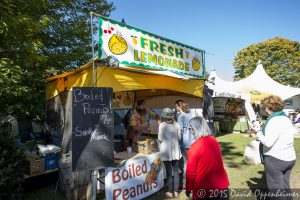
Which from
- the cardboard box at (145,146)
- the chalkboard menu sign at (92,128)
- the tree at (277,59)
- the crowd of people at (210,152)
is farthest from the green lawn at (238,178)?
the tree at (277,59)

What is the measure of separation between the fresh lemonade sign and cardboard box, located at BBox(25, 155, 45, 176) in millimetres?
2490

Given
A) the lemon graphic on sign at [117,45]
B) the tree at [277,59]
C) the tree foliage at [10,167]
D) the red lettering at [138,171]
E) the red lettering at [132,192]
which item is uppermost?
the tree at [277,59]

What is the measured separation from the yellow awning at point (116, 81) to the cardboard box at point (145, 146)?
1.12 metres

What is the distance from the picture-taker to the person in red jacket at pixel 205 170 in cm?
258

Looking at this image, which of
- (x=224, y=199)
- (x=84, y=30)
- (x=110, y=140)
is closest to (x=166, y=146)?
(x=110, y=140)

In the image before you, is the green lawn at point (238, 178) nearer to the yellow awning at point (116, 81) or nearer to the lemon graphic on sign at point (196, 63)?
the yellow awning at point (116, 81)

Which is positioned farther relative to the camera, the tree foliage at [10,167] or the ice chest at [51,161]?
the ice chest at [51,161]

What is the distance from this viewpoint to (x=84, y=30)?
8.92 metres

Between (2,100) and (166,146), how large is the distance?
A: 14.4 feet

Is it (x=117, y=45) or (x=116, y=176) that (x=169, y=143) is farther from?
(x=117, y=45)

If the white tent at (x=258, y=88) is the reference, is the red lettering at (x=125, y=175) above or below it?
below

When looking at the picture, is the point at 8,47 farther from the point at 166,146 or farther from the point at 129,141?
the point at 166,146

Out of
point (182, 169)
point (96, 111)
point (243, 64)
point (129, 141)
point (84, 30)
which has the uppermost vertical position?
point (243, 64)

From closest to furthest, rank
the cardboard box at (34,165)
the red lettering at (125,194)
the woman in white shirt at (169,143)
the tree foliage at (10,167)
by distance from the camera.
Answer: the tree foliage at (10,167)
the red lettering at (125,194)
the woman in white shirt at (169,143)
the cardboard box at (34,165)
